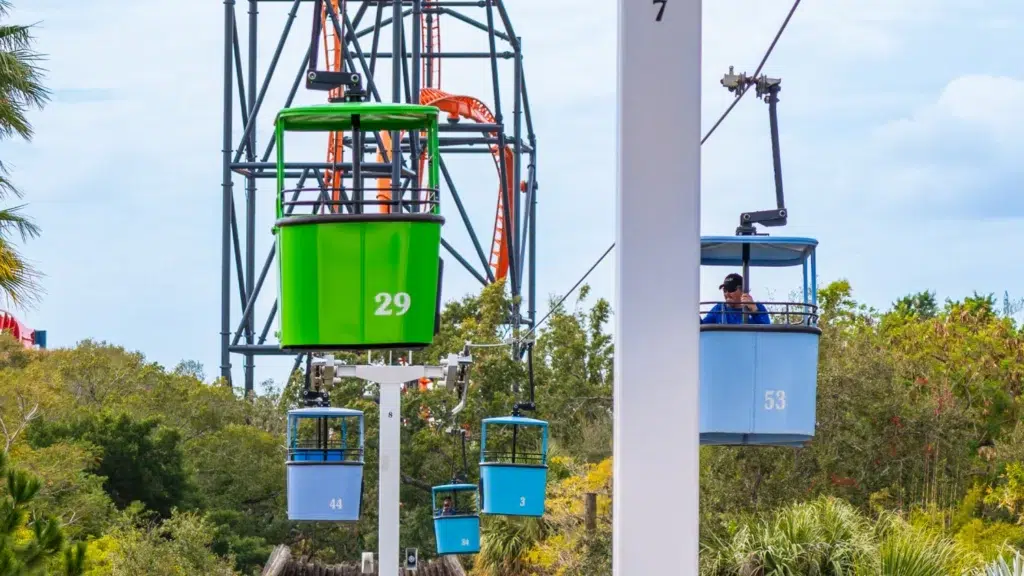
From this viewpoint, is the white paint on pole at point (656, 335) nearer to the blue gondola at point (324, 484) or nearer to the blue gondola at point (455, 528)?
the blue gondola at point (324, 484)

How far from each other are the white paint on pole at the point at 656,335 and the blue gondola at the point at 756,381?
3.98 meters

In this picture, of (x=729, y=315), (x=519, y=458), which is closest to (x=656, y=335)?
(x=729, y=315)

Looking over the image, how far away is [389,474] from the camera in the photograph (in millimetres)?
18047

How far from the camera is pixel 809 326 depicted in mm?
7812

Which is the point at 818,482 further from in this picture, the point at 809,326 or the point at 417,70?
the point at 809,326

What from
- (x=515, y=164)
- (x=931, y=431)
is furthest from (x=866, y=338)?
(x=515, y=164)

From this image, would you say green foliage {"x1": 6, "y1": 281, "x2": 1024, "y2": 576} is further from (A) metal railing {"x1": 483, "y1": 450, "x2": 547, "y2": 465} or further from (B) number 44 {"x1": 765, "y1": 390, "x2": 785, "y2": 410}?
(B) number 44 {"x1": 765, "y1": 390, "x2": 785, "y2": 410}

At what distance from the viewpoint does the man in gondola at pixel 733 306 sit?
7.52 metres

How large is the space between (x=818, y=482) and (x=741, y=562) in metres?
5.44

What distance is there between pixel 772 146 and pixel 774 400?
1592 millimetres

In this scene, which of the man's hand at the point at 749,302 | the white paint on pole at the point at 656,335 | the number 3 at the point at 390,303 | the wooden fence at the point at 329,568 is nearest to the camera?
the white paint on pole at the point at 656,335

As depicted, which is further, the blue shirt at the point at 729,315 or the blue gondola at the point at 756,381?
the blue shirt at the point at 729,315

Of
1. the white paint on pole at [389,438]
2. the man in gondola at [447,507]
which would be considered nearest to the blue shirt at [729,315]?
the white paint on pole at [389,438]

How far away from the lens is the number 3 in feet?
14.9
